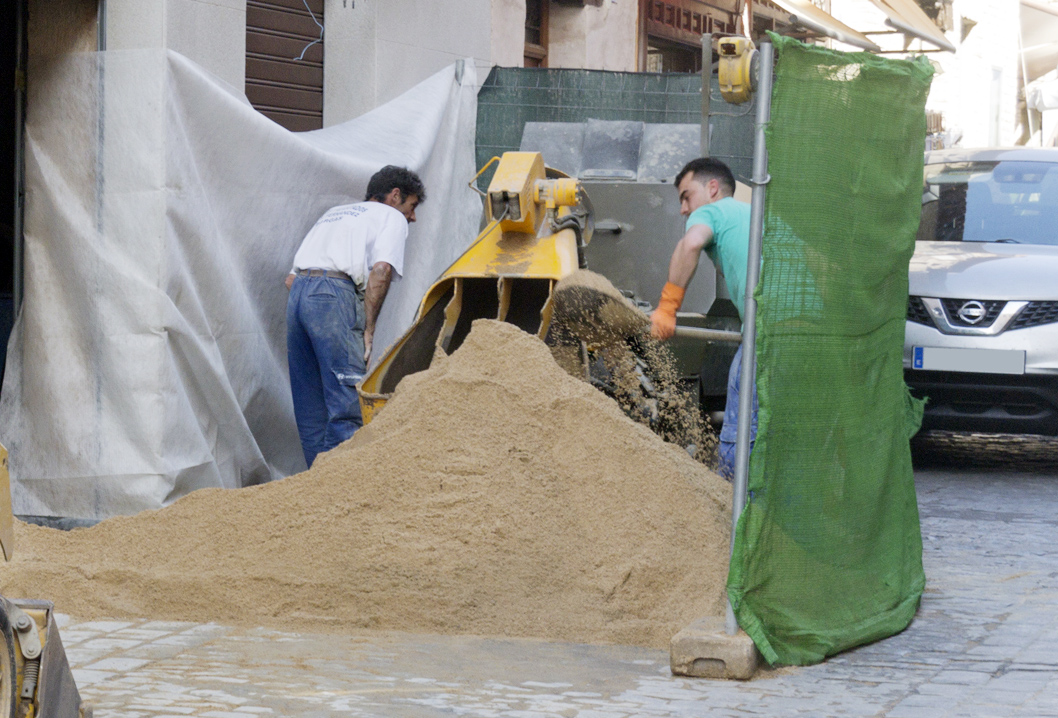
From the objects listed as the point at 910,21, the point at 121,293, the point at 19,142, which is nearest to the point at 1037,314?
the point at 121,293

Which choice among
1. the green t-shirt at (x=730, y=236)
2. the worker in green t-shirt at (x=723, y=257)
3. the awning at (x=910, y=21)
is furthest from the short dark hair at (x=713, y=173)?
the awning at (x=910, y=21)

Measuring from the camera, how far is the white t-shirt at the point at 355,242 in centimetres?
750

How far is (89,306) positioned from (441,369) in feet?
6.73

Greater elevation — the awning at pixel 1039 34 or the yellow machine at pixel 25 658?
the awning at pixel 1039 34

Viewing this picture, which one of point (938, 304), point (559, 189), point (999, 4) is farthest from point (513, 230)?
point (999, 4)

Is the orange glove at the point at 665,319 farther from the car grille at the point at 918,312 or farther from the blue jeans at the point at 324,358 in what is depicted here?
the car grille at the point at 918,312

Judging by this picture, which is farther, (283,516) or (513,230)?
(513,230)

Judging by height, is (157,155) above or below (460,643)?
above

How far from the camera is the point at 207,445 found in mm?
6961

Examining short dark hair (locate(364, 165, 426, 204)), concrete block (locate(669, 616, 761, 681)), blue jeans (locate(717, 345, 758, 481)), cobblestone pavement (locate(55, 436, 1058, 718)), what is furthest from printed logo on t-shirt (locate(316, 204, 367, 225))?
concrete block (locate(669, 616, 761, 681))

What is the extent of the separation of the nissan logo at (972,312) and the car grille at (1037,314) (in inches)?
8.0

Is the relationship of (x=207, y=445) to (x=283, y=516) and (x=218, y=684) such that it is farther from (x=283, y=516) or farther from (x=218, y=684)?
(x=218, y=684)

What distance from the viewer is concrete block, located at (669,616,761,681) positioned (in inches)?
169

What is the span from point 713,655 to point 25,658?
225 cm
